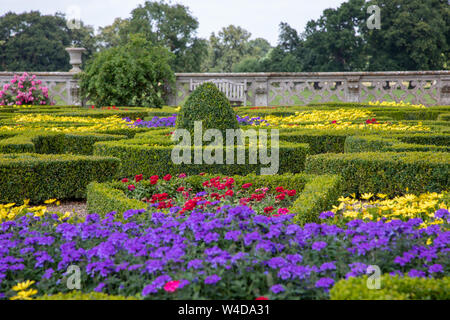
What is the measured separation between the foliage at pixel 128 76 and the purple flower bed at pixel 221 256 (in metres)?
13.8

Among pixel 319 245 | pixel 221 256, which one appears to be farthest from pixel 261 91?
pixel 221 256

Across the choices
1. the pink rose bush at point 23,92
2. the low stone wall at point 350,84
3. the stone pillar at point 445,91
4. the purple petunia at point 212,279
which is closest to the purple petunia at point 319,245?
the purple petunia at point 212,279

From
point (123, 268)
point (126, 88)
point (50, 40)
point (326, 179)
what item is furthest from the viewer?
point (50, 40)

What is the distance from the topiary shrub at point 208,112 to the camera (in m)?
7.38

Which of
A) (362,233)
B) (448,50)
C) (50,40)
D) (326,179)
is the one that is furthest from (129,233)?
(50,40)

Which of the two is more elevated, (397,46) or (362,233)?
(397,46)

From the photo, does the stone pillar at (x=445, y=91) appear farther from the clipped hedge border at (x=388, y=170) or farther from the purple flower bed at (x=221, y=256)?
the purple flower bed at (x=221, y=256)

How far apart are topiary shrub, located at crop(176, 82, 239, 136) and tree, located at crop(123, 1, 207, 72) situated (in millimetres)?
30854

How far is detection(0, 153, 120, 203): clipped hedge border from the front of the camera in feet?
19.6

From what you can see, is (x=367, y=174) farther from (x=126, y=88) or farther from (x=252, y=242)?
(x=126, y=88)

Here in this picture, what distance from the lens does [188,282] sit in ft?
8.80

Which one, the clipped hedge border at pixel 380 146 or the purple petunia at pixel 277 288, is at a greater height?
the clipped hedge border at pixel 380 146
